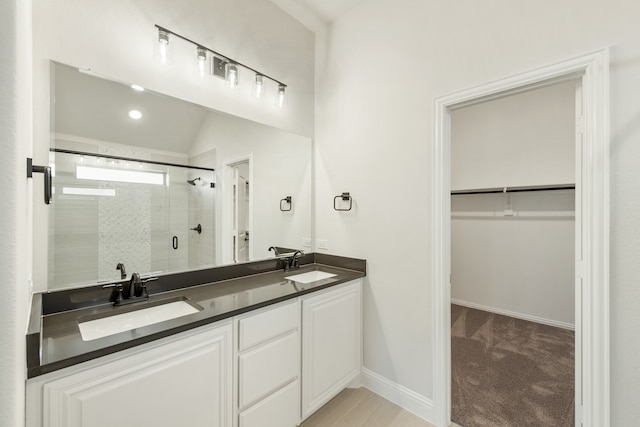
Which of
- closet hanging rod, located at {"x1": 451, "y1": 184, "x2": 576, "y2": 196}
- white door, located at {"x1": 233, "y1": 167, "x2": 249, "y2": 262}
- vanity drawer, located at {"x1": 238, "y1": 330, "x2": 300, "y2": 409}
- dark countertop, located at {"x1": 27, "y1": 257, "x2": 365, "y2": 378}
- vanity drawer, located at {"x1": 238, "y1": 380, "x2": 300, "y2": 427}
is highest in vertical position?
closet hanging rod, located at {"x1": 451, "y1": 184, "x2": 576, "y2": 196}

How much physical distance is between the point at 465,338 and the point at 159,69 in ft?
11.6

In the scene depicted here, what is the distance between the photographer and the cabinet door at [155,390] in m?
0.96

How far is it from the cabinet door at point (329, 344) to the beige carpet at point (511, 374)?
0.79 meters

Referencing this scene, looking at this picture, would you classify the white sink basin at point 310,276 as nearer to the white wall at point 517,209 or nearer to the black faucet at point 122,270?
the black faucet at point 122,270

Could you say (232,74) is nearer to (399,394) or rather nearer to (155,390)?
(155,390)

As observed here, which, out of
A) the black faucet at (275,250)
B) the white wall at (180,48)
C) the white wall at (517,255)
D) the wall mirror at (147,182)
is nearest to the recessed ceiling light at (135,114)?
the wall mirror at (147,182)

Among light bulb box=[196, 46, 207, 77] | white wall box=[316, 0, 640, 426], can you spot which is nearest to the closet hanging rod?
white wall box=[316, 0, 640, 426]

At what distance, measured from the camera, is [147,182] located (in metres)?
1.66

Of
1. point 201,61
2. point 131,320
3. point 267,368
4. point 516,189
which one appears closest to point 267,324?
point 267,368

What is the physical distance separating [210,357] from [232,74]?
1.77 m

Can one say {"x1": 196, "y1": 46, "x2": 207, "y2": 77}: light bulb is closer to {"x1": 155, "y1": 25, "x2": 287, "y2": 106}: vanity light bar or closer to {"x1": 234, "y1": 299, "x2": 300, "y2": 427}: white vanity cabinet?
{"x1": 155, "y1": 25, "x2": 287, "y2": 106}: vanity light bar

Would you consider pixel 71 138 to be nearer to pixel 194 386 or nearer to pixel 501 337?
pixel 194 386

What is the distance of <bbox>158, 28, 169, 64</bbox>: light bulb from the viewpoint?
1.61 metres

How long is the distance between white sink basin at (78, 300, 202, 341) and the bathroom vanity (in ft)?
0.10
